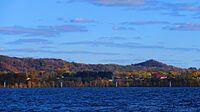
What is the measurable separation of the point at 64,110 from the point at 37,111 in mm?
3871

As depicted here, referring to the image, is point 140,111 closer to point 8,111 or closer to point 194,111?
point 194,111

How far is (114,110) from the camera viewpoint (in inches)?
3317

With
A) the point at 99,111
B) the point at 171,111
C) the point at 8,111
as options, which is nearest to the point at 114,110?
the point at 99,111

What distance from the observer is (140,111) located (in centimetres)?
→ 8206

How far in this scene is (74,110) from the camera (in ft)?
281

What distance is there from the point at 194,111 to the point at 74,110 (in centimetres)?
1632

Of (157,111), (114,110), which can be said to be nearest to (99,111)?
(114,110)

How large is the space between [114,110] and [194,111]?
422 inches

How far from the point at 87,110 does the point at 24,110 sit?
28.7ft

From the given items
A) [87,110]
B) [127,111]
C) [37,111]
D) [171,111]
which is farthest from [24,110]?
[171,111]

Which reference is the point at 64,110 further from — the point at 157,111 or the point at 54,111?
the point at 157,111

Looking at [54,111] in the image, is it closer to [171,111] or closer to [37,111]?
[37,111]

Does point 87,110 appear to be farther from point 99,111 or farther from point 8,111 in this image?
point 8,111

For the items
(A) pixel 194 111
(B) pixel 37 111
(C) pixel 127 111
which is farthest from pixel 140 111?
(B) pixel 37 111
